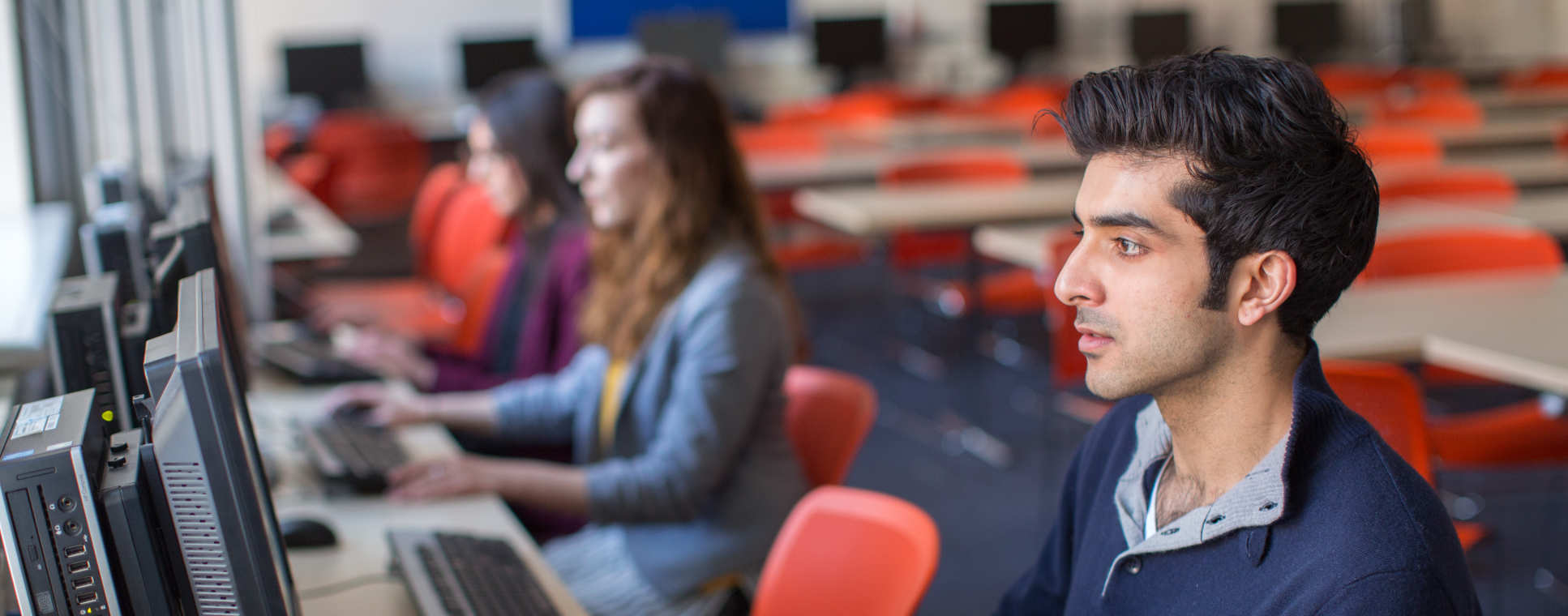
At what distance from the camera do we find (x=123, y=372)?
1.31 m

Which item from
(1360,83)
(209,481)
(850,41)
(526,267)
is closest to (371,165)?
(850,41)

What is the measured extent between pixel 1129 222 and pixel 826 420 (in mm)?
996

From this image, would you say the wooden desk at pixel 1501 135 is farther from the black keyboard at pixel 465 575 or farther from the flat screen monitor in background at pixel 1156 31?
the black keyboard at pixel 465 575

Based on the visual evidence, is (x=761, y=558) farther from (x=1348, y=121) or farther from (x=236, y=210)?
(x=236, y=210)

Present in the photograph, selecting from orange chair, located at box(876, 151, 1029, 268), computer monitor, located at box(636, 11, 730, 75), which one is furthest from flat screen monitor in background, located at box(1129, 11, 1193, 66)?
orange chair, located at box(876, 151, 1029, 268)

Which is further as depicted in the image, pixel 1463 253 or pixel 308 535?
pixel 1463 253

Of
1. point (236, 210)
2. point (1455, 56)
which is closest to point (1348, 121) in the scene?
point (236, 210)

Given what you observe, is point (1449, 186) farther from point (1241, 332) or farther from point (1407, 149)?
point (1241, 332)

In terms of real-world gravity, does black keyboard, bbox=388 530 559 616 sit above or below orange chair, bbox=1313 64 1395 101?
below

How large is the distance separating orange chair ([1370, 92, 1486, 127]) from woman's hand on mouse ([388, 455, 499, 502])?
5.35 metres

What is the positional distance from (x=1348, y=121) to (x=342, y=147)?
719 cm

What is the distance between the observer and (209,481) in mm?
839

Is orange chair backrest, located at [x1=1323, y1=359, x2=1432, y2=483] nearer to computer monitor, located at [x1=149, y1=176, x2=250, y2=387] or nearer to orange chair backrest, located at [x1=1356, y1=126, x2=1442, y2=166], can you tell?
computer monitor, located at [x1=149, y1=176, x2=250, y2=387]

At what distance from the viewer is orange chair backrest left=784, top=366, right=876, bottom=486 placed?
6.33 feet
